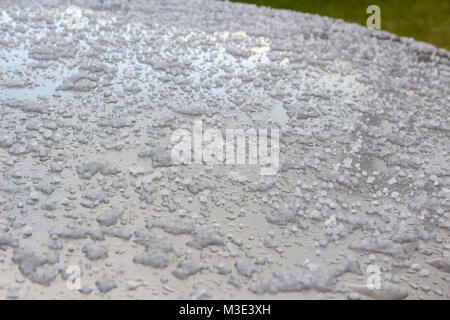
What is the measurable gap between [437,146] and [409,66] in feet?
5.48

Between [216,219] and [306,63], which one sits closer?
[216,219]

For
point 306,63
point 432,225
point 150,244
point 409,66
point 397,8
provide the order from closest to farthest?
point 150,244
point 432,225
point 306,63
point 409,66
point 397,8

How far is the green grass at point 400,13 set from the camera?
518cm

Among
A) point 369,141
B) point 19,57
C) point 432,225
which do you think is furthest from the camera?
point 19,57

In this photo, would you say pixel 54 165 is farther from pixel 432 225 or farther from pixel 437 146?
pixel 437 146

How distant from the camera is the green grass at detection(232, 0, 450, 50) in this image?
518 cm

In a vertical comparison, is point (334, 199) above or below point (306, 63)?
below

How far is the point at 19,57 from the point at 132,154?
1.71m

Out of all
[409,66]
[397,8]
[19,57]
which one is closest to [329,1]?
[397,8]

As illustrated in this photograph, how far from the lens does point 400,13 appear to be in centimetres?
553
